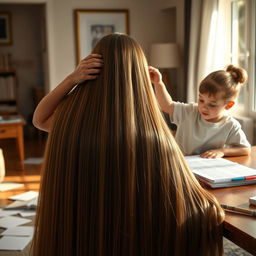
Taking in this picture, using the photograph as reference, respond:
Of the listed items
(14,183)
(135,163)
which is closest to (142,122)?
(135,163)

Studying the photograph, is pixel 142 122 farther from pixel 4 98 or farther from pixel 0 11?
pixel 0 11

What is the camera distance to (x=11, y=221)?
10.7 ft

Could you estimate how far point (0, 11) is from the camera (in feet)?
23.1

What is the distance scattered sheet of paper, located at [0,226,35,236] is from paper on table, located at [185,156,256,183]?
1.67 metres

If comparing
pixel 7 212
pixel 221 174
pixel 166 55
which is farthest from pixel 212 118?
pixel 166 55

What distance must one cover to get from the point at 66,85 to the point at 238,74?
1035 millimetres

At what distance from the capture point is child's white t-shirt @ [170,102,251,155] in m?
1.97

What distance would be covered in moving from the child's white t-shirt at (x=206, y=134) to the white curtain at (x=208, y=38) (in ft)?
8.37

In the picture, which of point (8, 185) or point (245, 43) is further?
point (8, 185)

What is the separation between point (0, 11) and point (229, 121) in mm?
5930

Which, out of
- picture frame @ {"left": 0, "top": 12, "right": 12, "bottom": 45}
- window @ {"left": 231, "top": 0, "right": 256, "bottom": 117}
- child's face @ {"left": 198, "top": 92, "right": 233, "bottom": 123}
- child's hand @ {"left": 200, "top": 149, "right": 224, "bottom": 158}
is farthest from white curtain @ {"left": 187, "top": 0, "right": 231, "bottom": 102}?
picture frame @ {"left": 0, "top": 12, "right": 12, "bottom": 45}

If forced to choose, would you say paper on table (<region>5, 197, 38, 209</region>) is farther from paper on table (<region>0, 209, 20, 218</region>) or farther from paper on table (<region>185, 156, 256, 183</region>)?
paper on table (<region>185, 156, 256, 183</region>)

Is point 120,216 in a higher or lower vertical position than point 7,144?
higher

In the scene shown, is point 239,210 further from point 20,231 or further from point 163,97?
point 20,231
